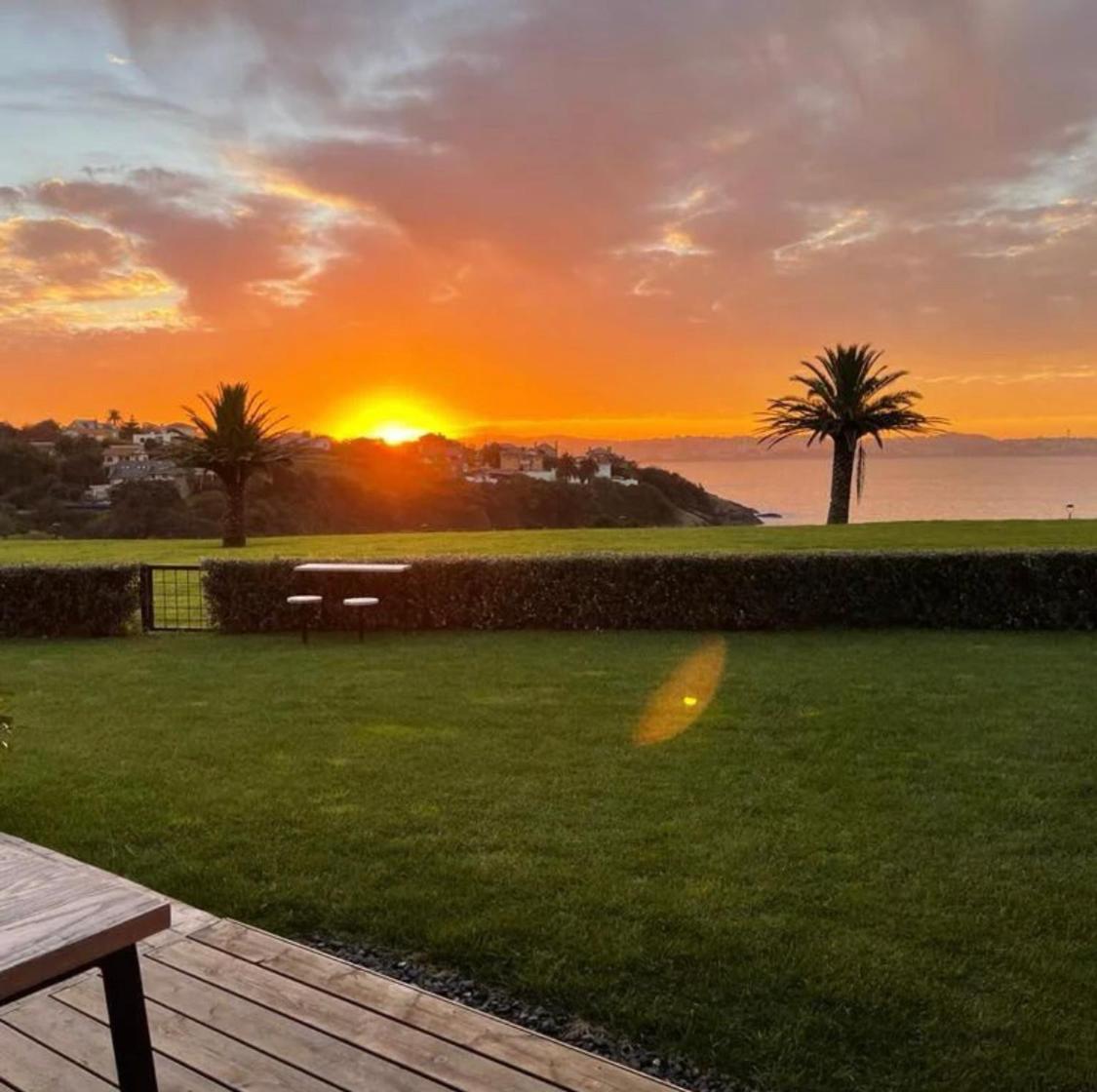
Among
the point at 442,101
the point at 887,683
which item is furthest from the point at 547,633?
the point at 442,101

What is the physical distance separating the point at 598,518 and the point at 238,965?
36.8 m

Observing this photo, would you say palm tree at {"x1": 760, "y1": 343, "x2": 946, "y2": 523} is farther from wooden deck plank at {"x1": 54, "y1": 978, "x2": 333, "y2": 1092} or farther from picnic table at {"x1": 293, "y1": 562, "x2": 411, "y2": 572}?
wooden deck plank at {"x1": 54, "y1": 978, "x2": 333, "y2": 1092}

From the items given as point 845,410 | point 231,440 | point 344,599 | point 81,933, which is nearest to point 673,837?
point 81,933

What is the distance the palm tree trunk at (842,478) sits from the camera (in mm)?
29672

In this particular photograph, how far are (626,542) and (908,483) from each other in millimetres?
64699

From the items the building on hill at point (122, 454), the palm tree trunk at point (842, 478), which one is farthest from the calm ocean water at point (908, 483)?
the building on hill at point (122, 454)

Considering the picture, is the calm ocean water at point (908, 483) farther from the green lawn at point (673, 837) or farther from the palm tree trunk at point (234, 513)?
the green lawn at point (673, 837)

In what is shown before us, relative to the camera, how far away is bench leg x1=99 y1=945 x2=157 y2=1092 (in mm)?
2092

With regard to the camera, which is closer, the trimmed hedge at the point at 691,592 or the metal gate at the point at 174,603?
the trimmed hedge at the point at 691,592

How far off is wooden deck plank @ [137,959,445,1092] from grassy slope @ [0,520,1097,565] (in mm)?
12705

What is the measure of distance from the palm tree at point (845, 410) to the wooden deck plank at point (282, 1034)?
28646 mm

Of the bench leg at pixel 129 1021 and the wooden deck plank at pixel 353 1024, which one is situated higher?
the bench leg at pixel 129 1021

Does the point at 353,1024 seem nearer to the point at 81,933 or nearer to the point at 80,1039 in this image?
the point at 80,1039

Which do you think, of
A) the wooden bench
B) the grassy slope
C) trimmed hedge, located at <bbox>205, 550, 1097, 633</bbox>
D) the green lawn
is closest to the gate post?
trimmed hedge, located at <bbox>205, 550, 1097, 633</bbox>
